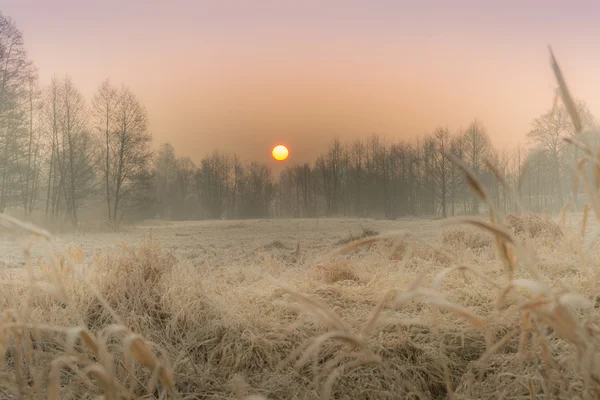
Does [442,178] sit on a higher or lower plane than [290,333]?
higher

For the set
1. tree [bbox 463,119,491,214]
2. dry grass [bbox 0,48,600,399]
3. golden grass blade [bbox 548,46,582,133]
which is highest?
tree [bbox 463,119,491,214]

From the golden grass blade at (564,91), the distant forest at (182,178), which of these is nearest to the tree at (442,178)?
the distant forest at (182,178)

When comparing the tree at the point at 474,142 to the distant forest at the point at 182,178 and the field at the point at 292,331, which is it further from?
the field at the point at 292,331

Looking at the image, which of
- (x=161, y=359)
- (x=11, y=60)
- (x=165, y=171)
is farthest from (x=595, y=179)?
(x=165, y=171)

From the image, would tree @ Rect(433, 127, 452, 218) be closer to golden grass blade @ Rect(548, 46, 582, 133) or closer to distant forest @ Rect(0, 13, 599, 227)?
distant forest @ Rect(0, 13, 599, 227)

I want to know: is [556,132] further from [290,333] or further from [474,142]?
[474,142]

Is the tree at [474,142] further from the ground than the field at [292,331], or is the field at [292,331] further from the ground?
the tree at [474,142]

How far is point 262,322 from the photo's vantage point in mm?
2482

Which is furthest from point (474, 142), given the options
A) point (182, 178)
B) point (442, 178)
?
point (182, 178)

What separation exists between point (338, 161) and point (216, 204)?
3946 millimetres

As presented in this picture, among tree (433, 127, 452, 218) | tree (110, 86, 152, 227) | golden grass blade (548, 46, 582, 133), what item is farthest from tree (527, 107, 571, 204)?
tree (110, 86, 152, 227)

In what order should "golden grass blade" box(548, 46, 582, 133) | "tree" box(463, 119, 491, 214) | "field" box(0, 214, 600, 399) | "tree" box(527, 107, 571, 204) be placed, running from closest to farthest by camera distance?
1. "golden grass blade" box(548, 46, 582, 133)
2. "tree" box(527, 107, 571, 204)
3. "field" box(0, 214, 600, 399)
4. "tree" box(463, 119, 491, 214)

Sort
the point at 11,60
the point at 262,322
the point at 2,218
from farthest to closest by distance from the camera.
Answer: the point at 11,60, the point at 262,322, the point at 2,218

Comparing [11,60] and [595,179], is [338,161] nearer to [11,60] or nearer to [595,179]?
[11,60]
